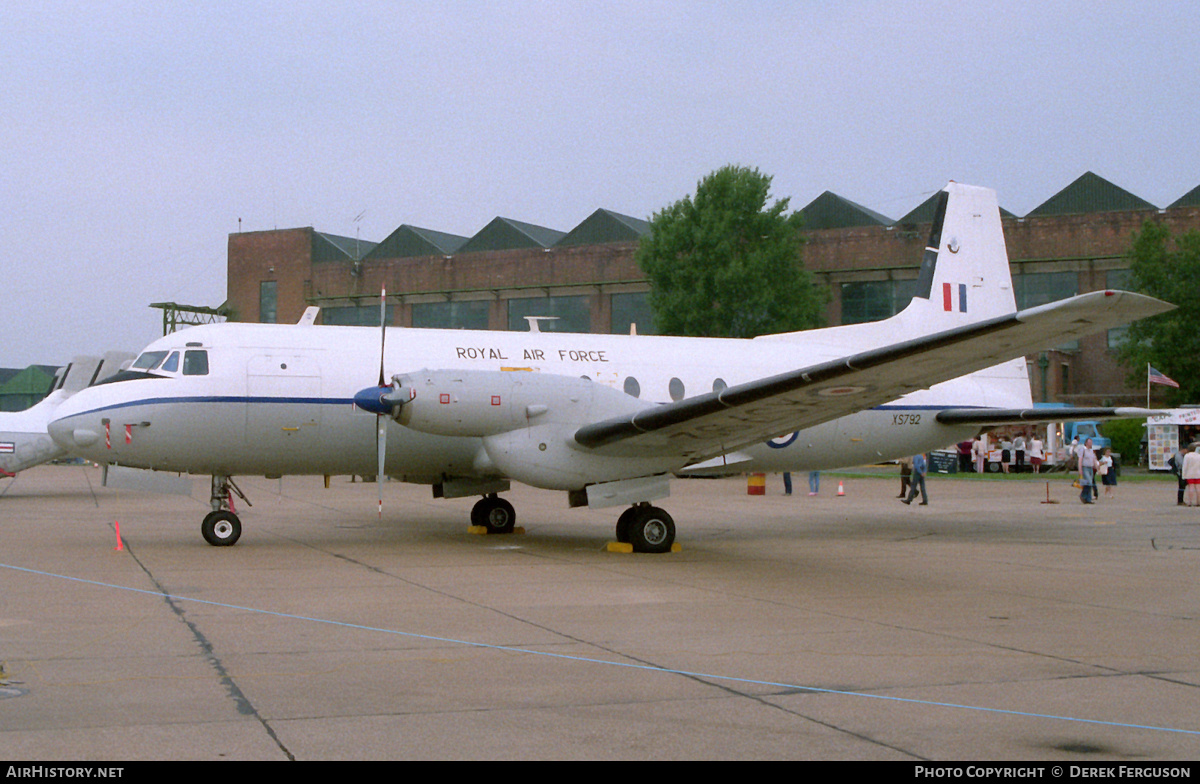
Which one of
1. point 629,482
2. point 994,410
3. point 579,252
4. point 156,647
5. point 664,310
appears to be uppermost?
point 579,252

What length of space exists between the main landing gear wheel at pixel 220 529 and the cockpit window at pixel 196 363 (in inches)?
76.9

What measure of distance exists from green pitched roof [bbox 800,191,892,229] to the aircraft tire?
47572 mm

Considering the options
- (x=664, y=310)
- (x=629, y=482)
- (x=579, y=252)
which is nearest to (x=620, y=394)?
(x=629, y=482)

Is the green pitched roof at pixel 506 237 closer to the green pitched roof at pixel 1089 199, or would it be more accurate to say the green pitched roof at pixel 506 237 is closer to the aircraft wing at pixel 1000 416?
the green pitched roof at pixel 1089 199

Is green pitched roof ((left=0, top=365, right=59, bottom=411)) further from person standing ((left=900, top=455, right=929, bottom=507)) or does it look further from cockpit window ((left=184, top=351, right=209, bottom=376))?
cockpit window ((left=184, top=351, right=209, bottom=376))

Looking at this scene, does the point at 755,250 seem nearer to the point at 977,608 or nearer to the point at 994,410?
the point at 994,410

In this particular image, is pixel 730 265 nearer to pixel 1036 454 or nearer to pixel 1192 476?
pixel 1036 454

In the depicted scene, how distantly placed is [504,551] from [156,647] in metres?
7.31

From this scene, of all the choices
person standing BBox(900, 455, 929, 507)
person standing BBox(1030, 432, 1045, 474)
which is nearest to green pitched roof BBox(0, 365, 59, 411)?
person standing BBox(1030, 432, 1045, 474)

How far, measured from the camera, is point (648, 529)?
14.8 m

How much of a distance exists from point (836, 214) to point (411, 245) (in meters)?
26.2

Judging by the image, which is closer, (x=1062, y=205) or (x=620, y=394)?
(x=620, y=394)

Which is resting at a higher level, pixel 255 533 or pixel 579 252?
pixel 579 252

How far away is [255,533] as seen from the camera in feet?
57.3
